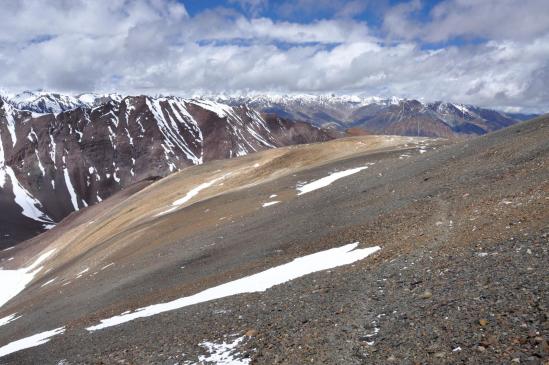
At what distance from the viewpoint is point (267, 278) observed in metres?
19.5

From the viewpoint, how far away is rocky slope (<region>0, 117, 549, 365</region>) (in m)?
10.7

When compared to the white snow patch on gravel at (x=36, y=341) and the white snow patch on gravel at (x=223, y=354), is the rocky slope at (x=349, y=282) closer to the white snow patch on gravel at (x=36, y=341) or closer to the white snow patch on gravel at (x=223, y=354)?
the white snow patch on gravel at (x=223, y=354)

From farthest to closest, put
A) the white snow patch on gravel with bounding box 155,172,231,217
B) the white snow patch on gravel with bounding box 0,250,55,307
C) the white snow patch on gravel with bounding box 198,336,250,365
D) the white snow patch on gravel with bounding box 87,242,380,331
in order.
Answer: the white snow patch on gravel with bounding box 0,250,55,307
the white snow patch on gravel with bounding box 155,172,231,217
the white snow patch on gravel with bounding box 87,242,380,331
the white snow patch on gravel with bounding box 198,336,250,365

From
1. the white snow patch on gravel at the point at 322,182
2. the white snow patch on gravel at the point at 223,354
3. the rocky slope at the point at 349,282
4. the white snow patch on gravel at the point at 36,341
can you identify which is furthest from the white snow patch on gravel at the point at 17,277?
the white snow patch on gravel at the point at 223,354

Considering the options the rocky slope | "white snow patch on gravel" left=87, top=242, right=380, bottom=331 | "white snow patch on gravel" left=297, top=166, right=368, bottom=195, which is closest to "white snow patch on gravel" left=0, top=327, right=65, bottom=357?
the rocky slope

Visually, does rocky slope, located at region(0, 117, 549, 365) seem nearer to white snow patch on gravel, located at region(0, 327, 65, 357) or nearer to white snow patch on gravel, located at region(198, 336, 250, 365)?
white snow patch on gravel, located at region(198, 336, 250, 365)

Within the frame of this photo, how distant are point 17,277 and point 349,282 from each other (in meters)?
82.4

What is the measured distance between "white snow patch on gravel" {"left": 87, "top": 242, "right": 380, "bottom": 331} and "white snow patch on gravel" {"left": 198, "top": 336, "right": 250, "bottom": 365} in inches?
192

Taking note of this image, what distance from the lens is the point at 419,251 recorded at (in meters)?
16.8

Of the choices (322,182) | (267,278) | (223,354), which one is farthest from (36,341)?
(322,182)

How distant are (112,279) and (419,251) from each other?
2485 centimetres

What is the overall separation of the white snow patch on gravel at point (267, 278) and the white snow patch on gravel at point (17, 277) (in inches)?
2289

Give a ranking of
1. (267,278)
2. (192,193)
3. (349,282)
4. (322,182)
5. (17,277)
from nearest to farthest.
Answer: (349,282), (267,278), (322,182), (192,193), (17,277)

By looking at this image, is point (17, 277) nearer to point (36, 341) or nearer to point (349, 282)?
point (36, 341)
